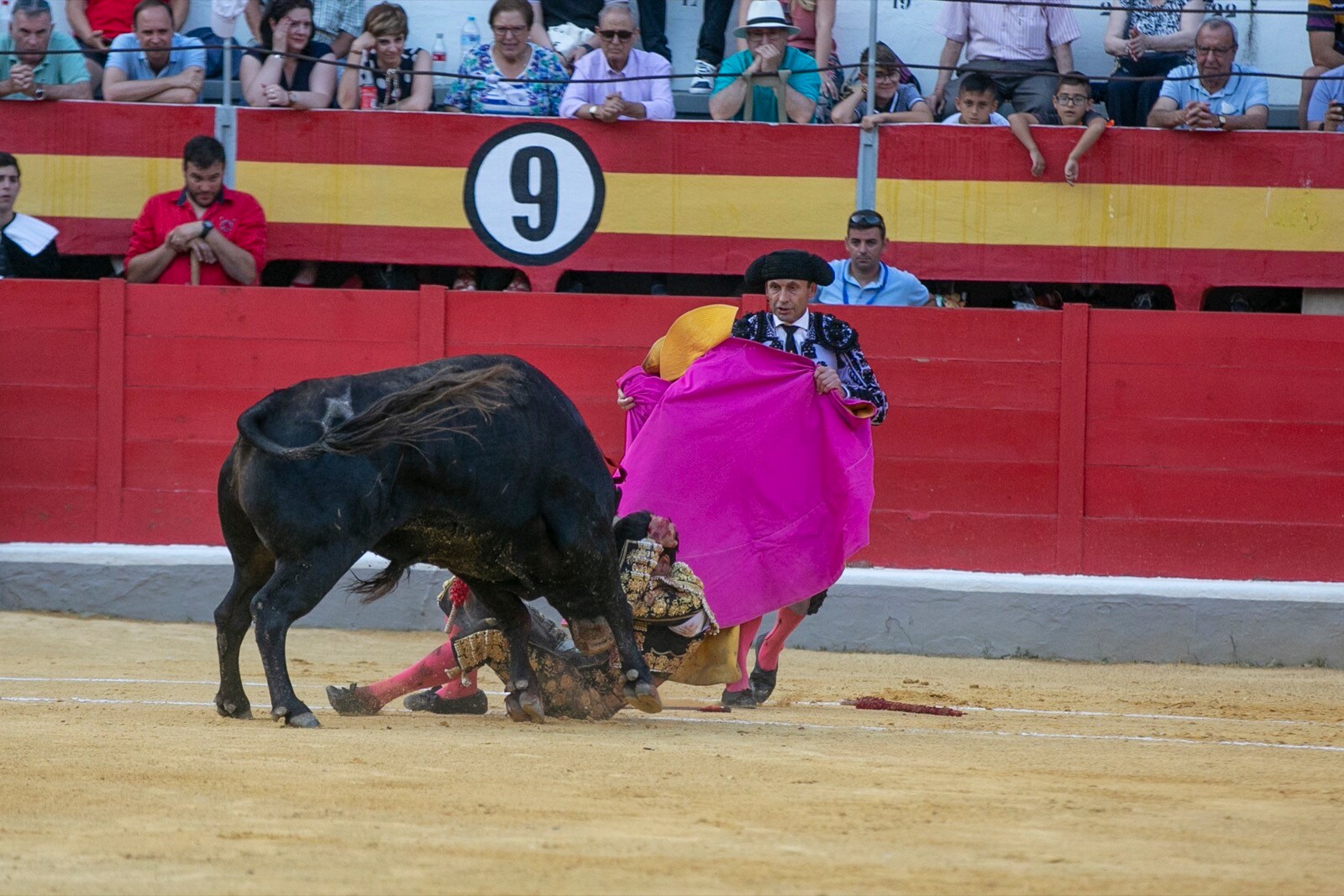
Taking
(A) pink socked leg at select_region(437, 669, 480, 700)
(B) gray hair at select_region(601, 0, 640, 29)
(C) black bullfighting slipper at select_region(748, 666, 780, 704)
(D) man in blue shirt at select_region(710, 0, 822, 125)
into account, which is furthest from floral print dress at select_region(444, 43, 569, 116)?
(A) pink socked leg at select_region(437, 669, 480, 700)

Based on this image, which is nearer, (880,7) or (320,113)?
(320,113)

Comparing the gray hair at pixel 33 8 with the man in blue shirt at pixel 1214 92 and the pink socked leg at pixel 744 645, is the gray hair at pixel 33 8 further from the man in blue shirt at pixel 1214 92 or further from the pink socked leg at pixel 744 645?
the man in blue shirt at pixel 1214 92

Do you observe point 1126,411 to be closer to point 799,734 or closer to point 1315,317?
point 1315,317

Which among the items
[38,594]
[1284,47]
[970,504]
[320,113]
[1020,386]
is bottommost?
[38,594]

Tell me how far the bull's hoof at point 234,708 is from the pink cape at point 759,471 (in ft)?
5.01

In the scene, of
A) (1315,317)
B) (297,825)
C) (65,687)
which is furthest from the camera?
(1315,317)

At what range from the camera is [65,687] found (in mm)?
6148

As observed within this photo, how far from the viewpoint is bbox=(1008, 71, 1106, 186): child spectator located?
27.5 ft

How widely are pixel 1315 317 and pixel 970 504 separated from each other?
1770 millimetres

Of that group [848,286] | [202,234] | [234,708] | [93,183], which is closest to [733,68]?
[848,286]

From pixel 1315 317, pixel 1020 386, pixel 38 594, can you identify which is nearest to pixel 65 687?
pixel 38 594

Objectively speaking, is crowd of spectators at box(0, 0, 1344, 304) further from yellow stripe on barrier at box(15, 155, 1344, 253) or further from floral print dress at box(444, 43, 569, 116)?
yellow stripe on barrier at box(15, 155, 1344, 253)

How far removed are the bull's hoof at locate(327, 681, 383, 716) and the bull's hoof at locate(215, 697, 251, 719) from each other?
0.84 feet

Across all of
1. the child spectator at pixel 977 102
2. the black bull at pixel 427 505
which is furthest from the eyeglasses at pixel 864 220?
the black bull at pixel 427 505
